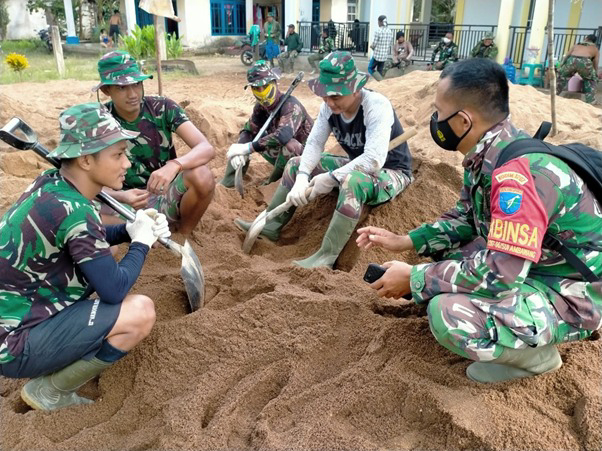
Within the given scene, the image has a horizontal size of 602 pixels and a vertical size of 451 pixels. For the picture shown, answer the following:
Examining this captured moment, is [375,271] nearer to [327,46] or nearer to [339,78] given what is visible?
[339,78]

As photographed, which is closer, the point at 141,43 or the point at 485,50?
the point at 485,50

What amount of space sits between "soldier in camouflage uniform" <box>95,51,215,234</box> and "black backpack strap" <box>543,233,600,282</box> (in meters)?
2.01

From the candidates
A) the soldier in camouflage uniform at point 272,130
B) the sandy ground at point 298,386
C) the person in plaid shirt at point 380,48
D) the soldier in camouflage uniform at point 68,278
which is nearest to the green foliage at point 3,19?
the person in plaid shirt at point 380,48

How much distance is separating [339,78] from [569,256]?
Answer: 1686 millimetres

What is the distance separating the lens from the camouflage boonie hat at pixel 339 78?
2.85 m

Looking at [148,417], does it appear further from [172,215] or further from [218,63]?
[218,63]

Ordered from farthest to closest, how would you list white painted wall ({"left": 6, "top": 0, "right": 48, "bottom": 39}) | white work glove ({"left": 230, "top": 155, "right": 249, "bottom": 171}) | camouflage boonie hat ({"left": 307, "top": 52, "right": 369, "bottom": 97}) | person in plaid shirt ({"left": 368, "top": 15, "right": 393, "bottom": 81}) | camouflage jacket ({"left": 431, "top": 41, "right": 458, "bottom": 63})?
white painted wall ({"left": 6, "top": 0, "right": 48, "bottom": 39}) < person in plaid shirt ({"left": 368, "top": 15, "right": 393, "bottom": 81}) < camouflage jacket ({"left": 431, "top": 41, "right": 458, "bottom": 63}) < white work glove ({"left": 230, "top": 155, "right": 249, "bottom": 171}) < camouflage boonie hat ({"left": 307, "top": 52, "right": 369, "bottom": 97})

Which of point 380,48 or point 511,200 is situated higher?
point 380,48

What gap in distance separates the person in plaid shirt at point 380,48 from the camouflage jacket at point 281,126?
780cm

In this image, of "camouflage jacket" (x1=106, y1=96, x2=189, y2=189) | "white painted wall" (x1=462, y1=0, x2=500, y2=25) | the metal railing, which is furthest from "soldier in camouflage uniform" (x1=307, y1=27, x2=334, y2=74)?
"camouflage jacket" (x1=106, y1=96, x2=189, y2=189)

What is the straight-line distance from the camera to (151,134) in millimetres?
3264

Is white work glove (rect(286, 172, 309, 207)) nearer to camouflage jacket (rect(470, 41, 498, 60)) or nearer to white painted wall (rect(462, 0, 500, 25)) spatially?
camouflage jacket (rect(470, 41, 498, 60))

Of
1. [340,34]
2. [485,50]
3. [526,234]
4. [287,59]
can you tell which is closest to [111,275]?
[526,234]

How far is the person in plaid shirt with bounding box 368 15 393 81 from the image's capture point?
1155 cm
